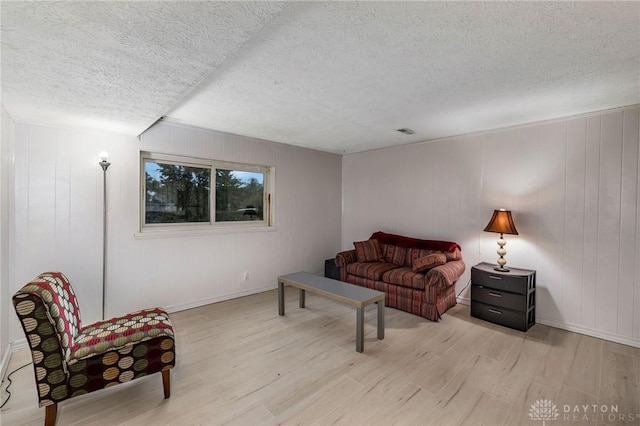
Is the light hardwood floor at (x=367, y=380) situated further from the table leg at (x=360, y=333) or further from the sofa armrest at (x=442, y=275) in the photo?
the sofa armrest at (x=442, y=275)

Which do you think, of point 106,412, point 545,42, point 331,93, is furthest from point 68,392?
point 545,42

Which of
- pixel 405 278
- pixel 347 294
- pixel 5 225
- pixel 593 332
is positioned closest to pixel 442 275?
pixel 405 278

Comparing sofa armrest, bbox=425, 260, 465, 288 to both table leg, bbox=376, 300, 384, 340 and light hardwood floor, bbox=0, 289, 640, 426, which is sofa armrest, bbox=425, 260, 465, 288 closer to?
light hardwood floor, bbox=0, 289, 640, 426

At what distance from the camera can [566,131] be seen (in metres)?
3.16

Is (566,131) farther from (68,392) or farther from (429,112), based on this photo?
(68,392)

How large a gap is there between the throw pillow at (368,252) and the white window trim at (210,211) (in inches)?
55.2

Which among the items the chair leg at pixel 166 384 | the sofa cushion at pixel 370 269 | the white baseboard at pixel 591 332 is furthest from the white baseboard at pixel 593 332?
the chair leg at pixel 166 384

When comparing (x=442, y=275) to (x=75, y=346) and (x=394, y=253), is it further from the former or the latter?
(x=75, y=346)

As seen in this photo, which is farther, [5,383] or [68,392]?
[5,383]

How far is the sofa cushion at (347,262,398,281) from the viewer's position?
3.93 meters

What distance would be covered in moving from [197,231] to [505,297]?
3.84m

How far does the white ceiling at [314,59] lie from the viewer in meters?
1.31

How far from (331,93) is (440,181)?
245cm

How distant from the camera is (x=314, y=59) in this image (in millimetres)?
1958
